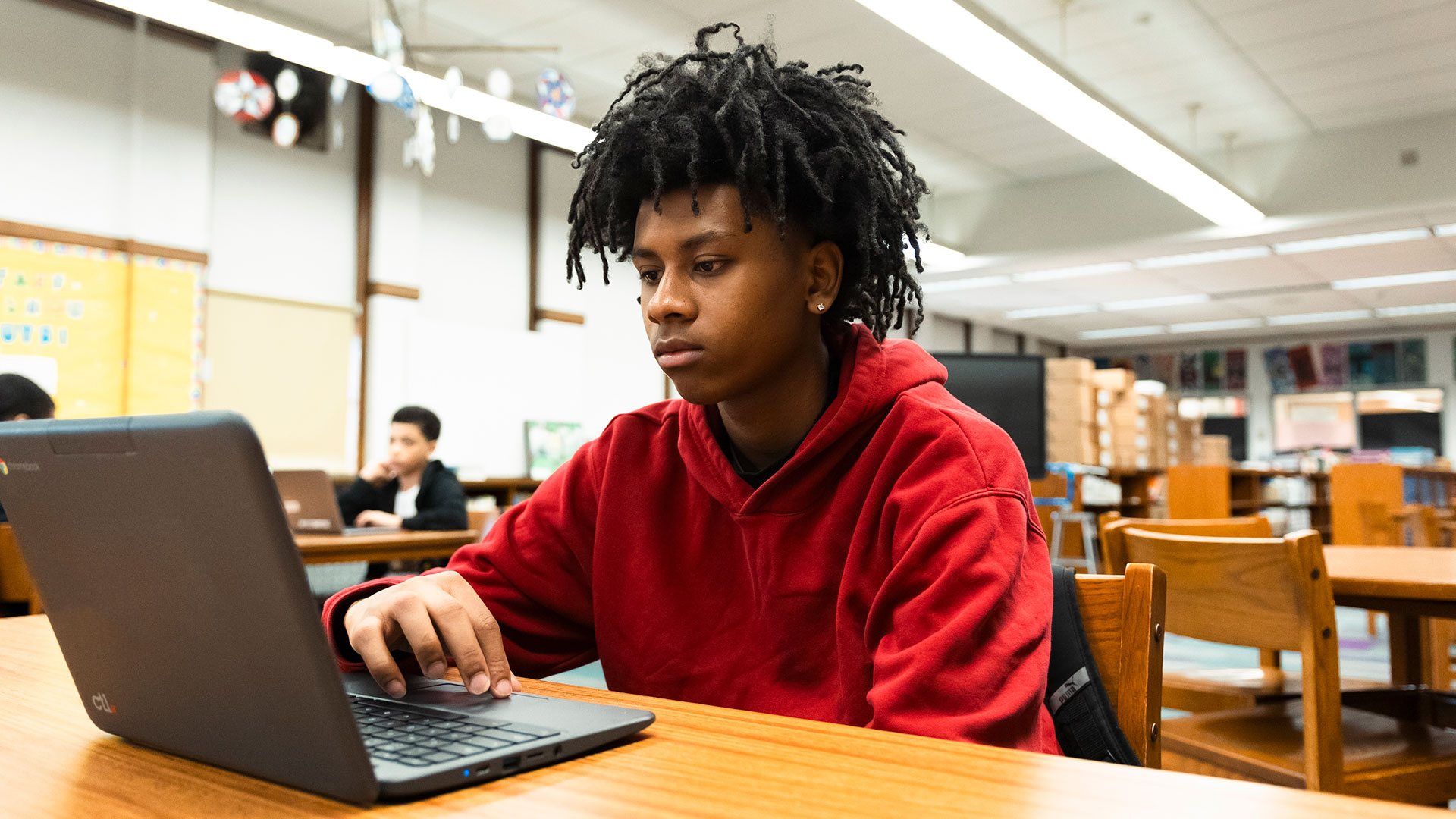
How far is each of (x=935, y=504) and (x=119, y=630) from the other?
0.53 meters

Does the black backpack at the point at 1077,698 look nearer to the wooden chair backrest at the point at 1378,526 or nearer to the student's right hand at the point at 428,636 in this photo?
the student's right hand at the point at 428,636

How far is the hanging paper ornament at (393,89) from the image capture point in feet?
9.77

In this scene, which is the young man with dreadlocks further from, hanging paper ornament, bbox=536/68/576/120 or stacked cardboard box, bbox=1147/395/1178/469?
stacked cardboard box, bbox=1147/395/1178/469

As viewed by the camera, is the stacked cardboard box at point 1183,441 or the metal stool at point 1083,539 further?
the stacked cardboard box at point 1183,441

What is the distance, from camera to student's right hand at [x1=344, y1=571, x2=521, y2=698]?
70 cm

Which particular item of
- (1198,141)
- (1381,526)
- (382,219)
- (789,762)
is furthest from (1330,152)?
(789,762)

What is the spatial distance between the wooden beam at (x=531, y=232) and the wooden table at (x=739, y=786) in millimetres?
6147

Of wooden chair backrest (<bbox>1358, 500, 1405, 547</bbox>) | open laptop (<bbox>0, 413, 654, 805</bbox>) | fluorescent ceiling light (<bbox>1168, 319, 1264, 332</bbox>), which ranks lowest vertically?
wooden chair backrest (<bbox>1358, 500, 1405, 547</bbox>)

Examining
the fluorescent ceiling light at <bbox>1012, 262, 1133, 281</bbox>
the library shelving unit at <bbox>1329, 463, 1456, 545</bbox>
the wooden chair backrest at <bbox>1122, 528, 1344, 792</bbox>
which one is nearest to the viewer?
the wooden chair backrest at <bbox>1122, 528, 1344, 792</bbox>

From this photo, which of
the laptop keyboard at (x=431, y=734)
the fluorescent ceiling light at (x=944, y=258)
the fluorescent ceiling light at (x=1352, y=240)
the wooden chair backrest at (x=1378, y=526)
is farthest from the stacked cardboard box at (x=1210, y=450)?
the laptop keyboard at (x=431, y=734)

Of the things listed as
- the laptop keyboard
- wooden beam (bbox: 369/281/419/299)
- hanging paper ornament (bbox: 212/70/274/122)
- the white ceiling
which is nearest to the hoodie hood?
the laptop keyboard

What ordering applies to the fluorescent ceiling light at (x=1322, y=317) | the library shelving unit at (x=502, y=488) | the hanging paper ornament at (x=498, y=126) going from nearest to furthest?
1. the hanging paper ornament at (x=498, y=126)
2. the library shelving unit at (x=502, y=488)
3. the fluorescent ceiling light at (x=1322, y=317)

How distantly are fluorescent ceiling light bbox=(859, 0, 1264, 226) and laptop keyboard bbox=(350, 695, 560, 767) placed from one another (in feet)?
11.9

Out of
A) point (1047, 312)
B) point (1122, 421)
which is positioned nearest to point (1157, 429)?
point (1122, 421)
